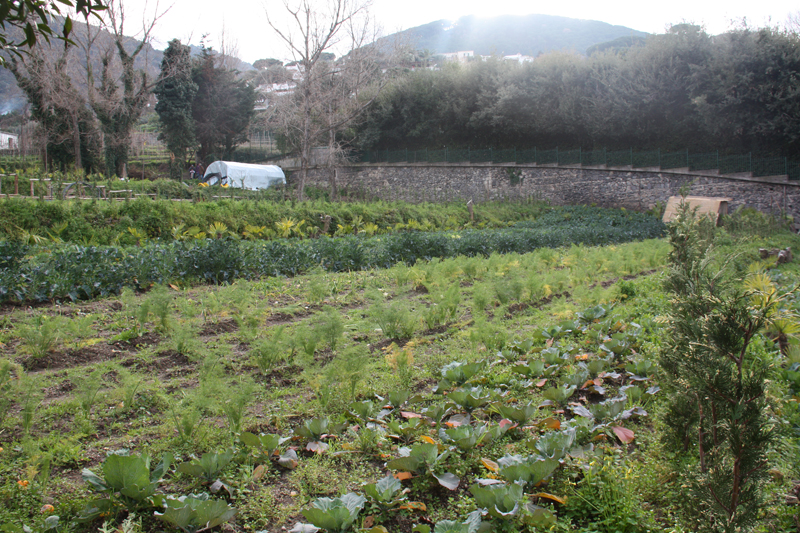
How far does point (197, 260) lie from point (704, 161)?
81.0 feet

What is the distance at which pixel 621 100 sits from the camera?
86.4 feet

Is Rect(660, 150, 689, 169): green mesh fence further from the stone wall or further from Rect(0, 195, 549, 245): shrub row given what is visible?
Rect(0, 195, 549, 245): shrub row

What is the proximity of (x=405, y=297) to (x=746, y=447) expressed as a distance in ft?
17.7

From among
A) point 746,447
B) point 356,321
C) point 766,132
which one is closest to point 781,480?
point 746,447

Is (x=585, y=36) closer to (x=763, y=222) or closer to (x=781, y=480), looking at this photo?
(x=763, y=222)

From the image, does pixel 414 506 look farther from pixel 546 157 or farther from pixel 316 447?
pixel 546 157

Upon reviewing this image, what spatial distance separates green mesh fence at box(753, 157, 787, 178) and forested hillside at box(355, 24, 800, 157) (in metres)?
0.99

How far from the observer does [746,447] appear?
1553 mm

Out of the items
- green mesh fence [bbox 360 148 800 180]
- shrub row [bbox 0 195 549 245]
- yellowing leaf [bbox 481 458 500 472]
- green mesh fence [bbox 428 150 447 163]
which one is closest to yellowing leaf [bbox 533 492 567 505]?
yellowing leaf [bbox 481 458 500 472]

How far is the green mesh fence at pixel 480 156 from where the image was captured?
1257 inches

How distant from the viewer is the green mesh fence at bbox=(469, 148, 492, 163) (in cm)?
3194

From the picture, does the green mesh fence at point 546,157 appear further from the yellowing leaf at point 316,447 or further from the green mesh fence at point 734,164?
the yellowing leaf at point 316,447

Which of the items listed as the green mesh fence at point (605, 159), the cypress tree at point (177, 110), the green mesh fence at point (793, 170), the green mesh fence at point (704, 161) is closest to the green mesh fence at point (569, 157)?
the green mesh fence at point (605, 159)

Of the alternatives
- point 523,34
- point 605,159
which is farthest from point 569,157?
point 523,34
